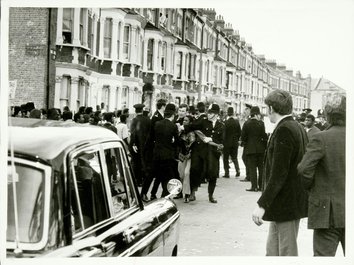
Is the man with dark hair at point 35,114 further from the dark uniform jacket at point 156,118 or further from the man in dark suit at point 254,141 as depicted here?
the man in dark suit at point 254,141

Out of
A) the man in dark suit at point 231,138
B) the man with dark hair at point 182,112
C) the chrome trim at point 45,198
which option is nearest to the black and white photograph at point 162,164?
the chrome trim at point 45,198

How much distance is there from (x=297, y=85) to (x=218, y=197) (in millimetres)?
2307

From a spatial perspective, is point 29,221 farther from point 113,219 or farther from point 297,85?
point 297,85

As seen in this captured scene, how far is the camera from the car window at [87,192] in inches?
79.1

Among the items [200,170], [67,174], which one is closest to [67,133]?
[67,174]

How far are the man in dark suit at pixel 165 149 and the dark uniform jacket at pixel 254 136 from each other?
A: 142 centimetres

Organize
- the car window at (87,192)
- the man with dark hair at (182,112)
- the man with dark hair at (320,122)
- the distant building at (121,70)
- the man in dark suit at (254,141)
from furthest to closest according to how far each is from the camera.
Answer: the man in dark suit at (254,141)
the man with dark hair at (182,112)
the man with dark hair at (320,122)
the distant building at (121,70)
the car window at (87,192)

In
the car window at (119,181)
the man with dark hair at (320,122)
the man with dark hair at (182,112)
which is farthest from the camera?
the man with dark hair at (182,112)

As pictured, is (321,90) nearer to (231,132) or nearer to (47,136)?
(47,136)

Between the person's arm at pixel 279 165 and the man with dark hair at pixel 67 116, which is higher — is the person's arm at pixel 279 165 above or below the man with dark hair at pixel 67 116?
below

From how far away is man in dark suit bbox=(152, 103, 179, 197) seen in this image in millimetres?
5668

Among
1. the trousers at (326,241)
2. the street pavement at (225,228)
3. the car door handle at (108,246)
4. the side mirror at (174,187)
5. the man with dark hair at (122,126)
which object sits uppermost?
the man with dark hair at (122,126)

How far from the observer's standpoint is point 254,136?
680 centimetres

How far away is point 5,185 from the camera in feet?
7.07
